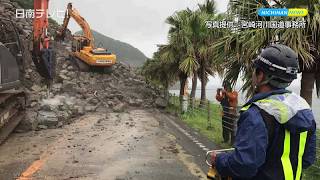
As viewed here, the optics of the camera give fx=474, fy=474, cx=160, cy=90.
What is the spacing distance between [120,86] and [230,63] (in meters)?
21.3

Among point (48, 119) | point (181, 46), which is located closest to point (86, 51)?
point (181, 46)

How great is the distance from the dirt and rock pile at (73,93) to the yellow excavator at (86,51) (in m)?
0.67

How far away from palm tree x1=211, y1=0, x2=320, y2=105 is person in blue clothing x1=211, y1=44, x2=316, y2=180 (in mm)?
7690

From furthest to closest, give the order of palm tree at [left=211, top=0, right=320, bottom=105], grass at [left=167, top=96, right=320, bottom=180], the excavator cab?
the excavator cab → palm tree at [left=211, top=0, right=320, bottom=105] → grass at [left=167, top=96, right=320, bottom=180]

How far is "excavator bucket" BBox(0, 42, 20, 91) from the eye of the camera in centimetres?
1206

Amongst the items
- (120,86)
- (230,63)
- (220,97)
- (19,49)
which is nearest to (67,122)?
(19,49)

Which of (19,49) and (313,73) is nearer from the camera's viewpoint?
(313,73)

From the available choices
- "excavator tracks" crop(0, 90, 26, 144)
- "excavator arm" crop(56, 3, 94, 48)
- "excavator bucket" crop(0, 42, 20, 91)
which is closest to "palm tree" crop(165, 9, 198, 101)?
"excavator arm" crop(56, 3, 94, 48)

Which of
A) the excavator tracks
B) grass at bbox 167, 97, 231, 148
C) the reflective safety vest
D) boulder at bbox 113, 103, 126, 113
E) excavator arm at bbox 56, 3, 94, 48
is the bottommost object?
grass at bbox 167, 97, 231, 148

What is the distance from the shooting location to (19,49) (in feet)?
48.2

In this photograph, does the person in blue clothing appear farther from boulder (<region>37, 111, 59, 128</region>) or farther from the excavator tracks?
boulder (<region>37, 111, 59, 128</region>)

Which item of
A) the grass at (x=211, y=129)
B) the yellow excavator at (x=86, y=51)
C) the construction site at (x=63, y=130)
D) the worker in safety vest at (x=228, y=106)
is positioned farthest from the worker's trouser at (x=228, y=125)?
the yellow excavator at (x=86, y=51)

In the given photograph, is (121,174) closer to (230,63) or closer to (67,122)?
(230,63)

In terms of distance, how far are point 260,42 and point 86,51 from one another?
2269 cm
